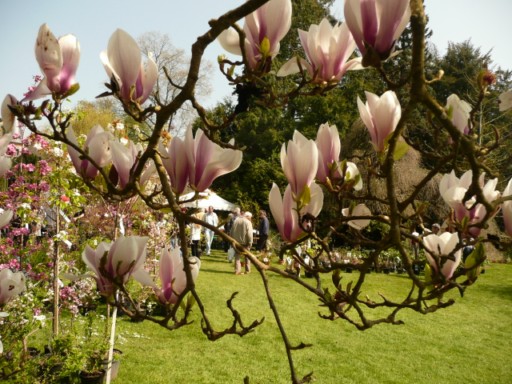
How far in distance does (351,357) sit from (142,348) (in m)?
2.12

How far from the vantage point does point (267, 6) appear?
71 centimetres

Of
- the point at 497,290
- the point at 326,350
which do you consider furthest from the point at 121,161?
the point at 497,290

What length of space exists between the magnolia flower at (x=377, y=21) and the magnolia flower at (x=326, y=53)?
0.36 feet

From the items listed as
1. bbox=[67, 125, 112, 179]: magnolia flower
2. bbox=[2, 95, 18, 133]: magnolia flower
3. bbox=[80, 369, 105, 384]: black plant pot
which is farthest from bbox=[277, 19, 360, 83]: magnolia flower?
bbox=[80, 369, 105, 384]: black plant pot

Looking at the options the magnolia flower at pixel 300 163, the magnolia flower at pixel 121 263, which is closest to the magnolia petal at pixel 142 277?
the magnolia flower at pixel 121 263

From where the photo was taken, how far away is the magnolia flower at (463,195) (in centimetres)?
78

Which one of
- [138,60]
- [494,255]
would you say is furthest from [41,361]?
[494,255]

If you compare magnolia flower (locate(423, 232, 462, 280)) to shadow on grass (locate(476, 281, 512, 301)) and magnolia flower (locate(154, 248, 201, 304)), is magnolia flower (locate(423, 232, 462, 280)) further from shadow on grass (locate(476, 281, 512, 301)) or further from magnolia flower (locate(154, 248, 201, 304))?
shadow on grass (locate(476, 281, 512, 301))

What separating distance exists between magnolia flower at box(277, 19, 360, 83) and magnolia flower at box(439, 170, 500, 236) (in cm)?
27

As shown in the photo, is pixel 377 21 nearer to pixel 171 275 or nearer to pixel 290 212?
pixel 290 212

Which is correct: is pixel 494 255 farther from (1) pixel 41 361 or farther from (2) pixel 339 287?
(2) pixel 339 287

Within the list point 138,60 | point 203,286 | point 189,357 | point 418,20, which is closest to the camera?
point 418,20

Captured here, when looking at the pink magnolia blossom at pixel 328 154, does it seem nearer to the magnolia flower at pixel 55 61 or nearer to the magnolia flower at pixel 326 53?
the magnolia flower at pixel 326 53

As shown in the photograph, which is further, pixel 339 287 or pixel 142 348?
pixel 142 348
